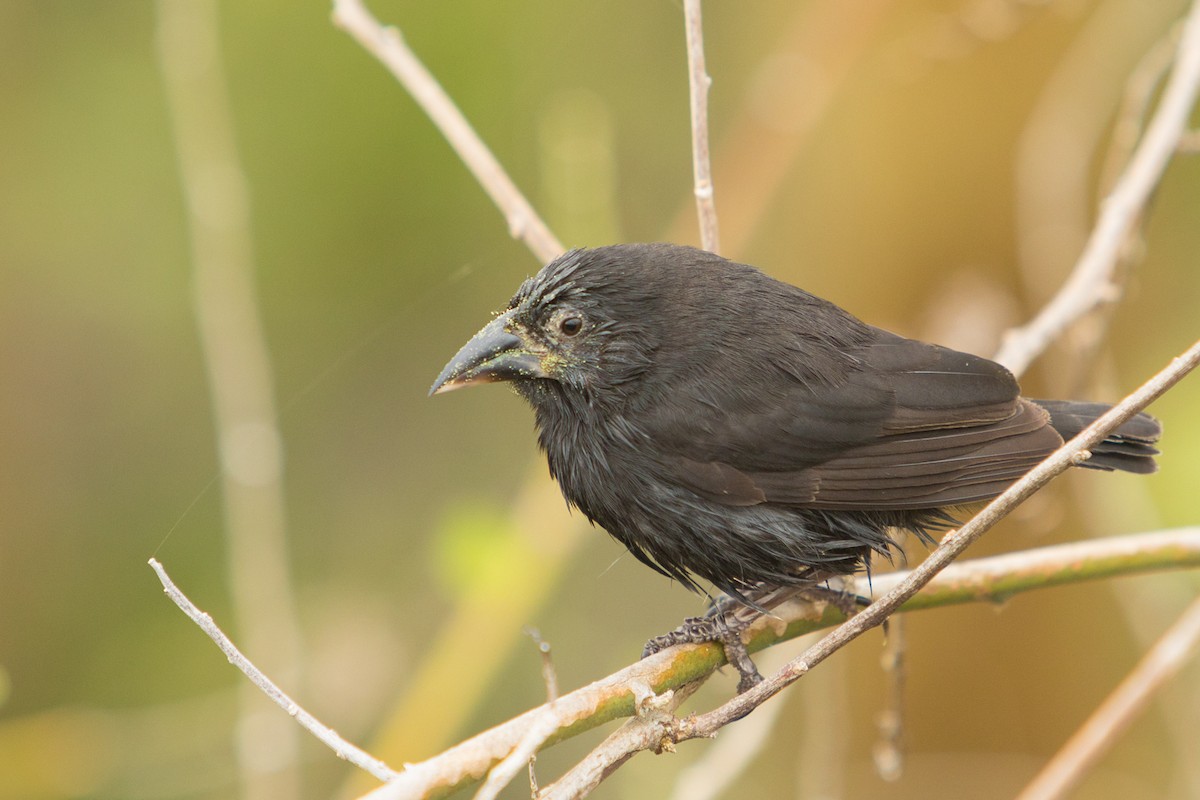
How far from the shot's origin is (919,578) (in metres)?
2.11

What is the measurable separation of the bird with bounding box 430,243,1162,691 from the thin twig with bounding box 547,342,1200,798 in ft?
2.27

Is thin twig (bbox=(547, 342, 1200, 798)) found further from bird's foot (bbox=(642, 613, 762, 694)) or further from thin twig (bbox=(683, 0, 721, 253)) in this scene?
thin twig (bbox=(683, 0, 721, 253))

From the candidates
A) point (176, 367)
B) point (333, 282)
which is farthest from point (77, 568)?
point (333, 282)

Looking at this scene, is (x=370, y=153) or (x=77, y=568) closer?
(x=77, y=568)

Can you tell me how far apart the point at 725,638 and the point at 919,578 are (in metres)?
0.70

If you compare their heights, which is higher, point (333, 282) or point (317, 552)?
point (333, 282)

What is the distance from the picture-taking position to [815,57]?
15.2 ft

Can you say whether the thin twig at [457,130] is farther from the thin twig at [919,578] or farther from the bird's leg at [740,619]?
the thin twig at [919,578]

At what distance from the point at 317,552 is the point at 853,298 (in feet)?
7.93

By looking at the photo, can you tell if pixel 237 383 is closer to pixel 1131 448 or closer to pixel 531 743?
pixel 531 743

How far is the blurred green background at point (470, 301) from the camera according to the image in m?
4.46

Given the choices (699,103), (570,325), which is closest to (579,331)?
(570,325)

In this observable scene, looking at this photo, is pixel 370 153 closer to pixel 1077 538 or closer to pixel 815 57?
pixel 815 57

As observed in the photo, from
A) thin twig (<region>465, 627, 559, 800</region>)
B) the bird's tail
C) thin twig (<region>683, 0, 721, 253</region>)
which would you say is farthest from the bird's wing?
thin twig (<region>465, 627, 559, 800</region>)
